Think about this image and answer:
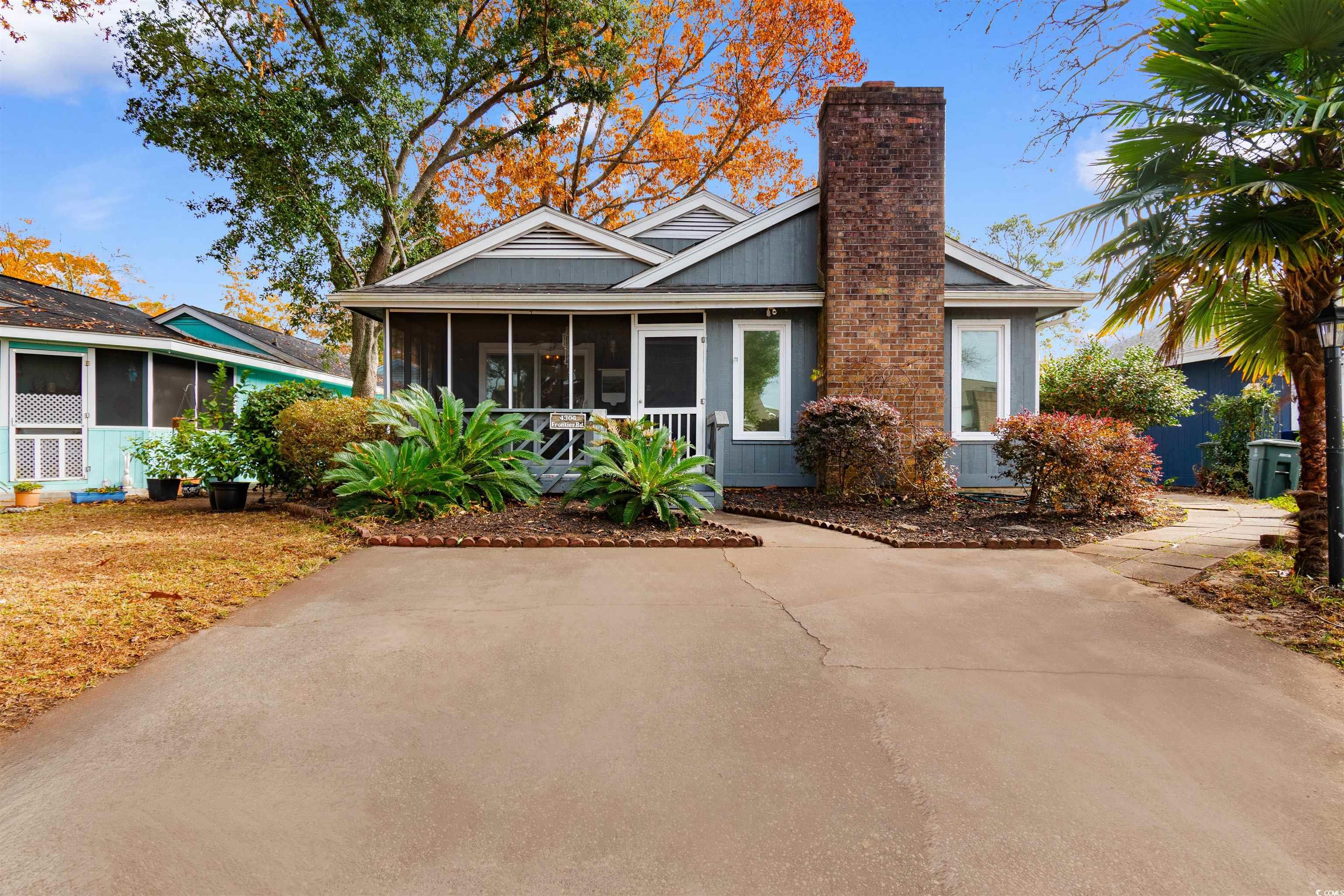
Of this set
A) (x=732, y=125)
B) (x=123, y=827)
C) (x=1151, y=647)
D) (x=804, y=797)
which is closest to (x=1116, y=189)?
(x=1151, y=647)

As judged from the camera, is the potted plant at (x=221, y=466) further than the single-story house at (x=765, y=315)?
No

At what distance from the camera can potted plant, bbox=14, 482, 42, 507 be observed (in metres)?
9.04

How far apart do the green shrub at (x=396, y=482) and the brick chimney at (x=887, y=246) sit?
17.6 feet

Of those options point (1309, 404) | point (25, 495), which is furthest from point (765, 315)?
point (25, 495)

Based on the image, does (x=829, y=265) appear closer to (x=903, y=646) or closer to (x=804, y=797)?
(x=903, y=646)

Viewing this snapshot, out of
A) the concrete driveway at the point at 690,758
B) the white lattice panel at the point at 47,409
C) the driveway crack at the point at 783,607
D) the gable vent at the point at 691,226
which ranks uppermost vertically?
the gable vent at the point at 691,226

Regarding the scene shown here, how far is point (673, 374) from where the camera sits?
32.0 feet

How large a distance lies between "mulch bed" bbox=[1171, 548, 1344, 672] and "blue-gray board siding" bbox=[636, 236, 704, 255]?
1096 centimetres

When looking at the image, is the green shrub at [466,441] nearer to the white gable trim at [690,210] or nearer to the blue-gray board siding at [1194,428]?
the white gable trim at [690,210]

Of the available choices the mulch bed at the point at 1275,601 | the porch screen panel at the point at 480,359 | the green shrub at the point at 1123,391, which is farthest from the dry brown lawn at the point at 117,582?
the green shrub at the point at 1123,391

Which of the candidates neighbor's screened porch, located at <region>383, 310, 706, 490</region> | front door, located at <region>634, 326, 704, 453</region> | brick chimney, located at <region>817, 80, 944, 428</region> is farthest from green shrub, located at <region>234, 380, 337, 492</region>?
Result: brick chimney, located at <region>817, 80, 944, 428</region>

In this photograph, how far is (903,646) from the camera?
3369 millimetres

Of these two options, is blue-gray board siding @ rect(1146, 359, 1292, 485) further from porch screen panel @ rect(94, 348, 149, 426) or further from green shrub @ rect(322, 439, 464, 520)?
porch screen panel @ rect(94, 348, 149, 426)

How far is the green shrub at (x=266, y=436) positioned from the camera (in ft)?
27.5
